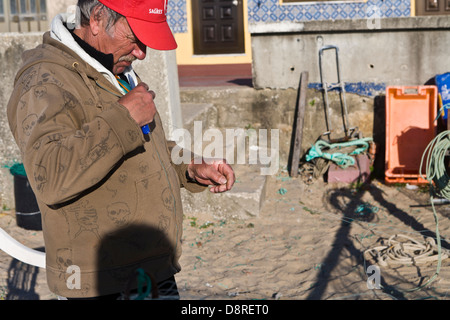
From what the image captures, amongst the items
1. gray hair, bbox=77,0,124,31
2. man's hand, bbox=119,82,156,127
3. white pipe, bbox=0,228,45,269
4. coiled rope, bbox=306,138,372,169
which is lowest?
coiled rope, bbox=306,138,372,169

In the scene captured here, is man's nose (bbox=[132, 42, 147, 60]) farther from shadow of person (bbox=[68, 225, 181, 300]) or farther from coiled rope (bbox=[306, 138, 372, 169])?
coiled rope (bbox=[306, 138, 372, 169])

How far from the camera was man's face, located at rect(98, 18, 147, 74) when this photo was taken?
233 centimetres

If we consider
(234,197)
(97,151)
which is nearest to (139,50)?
(97,151)

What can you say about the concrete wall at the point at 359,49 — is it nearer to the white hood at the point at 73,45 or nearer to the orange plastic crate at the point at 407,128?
the orange plastic crate at the point at 407,128

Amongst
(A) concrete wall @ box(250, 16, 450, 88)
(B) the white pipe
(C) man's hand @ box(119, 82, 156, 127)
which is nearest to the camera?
(C) man's hand @ box(119, 82, 156, 127)

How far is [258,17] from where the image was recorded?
13.2m

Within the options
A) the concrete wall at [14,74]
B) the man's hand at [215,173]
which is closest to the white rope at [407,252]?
the concrete wall at [14,74]

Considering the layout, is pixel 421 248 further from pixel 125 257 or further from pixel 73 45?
pixel 73 45

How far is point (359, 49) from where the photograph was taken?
7793mm

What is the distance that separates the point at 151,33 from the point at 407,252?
155 inches

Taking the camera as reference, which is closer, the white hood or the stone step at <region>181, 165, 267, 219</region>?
the white hood

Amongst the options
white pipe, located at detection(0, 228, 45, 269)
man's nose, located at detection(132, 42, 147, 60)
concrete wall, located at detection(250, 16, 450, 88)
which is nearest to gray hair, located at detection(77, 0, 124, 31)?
man's nose, located at detection(132, 42, 147, 60)

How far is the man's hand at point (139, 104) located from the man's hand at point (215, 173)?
691mm

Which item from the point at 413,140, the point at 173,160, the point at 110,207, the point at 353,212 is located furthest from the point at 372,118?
the point at 110,207
